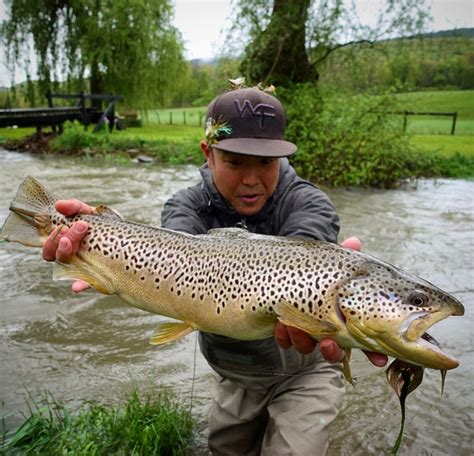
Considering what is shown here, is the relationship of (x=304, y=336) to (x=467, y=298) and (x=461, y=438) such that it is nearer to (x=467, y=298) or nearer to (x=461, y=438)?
(x=461, y=438)

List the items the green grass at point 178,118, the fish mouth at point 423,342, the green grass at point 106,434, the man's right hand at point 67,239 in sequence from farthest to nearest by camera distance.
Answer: the green grass at point 178,118
the green grass at point 106,434
the man's right hand at point 67,239
the fish mouth at point 423,342

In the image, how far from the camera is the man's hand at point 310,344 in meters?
2.24

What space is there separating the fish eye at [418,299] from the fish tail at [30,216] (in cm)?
185

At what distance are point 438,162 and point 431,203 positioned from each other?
4187 millimetres

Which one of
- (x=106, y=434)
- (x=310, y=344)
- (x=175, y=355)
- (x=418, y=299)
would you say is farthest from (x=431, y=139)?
(x=418, y=299)

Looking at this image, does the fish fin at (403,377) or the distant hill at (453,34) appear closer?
the fish fin at (403,377)

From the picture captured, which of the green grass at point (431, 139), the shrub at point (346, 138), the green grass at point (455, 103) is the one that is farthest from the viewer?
the green grass at point (455, 103)

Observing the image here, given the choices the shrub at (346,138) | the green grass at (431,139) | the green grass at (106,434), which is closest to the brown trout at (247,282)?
the green grass at (106,434)

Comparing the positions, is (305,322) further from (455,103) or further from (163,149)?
(455,103)

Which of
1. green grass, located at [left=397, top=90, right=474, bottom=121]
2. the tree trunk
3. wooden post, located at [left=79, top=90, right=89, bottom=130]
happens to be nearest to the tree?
the tree trunk

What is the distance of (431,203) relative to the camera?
11.3m

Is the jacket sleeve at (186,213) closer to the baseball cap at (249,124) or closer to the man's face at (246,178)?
the man's face at (246,178)

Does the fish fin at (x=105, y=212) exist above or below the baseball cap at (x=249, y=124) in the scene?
below

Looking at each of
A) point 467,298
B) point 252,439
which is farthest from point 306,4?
point 252,439
